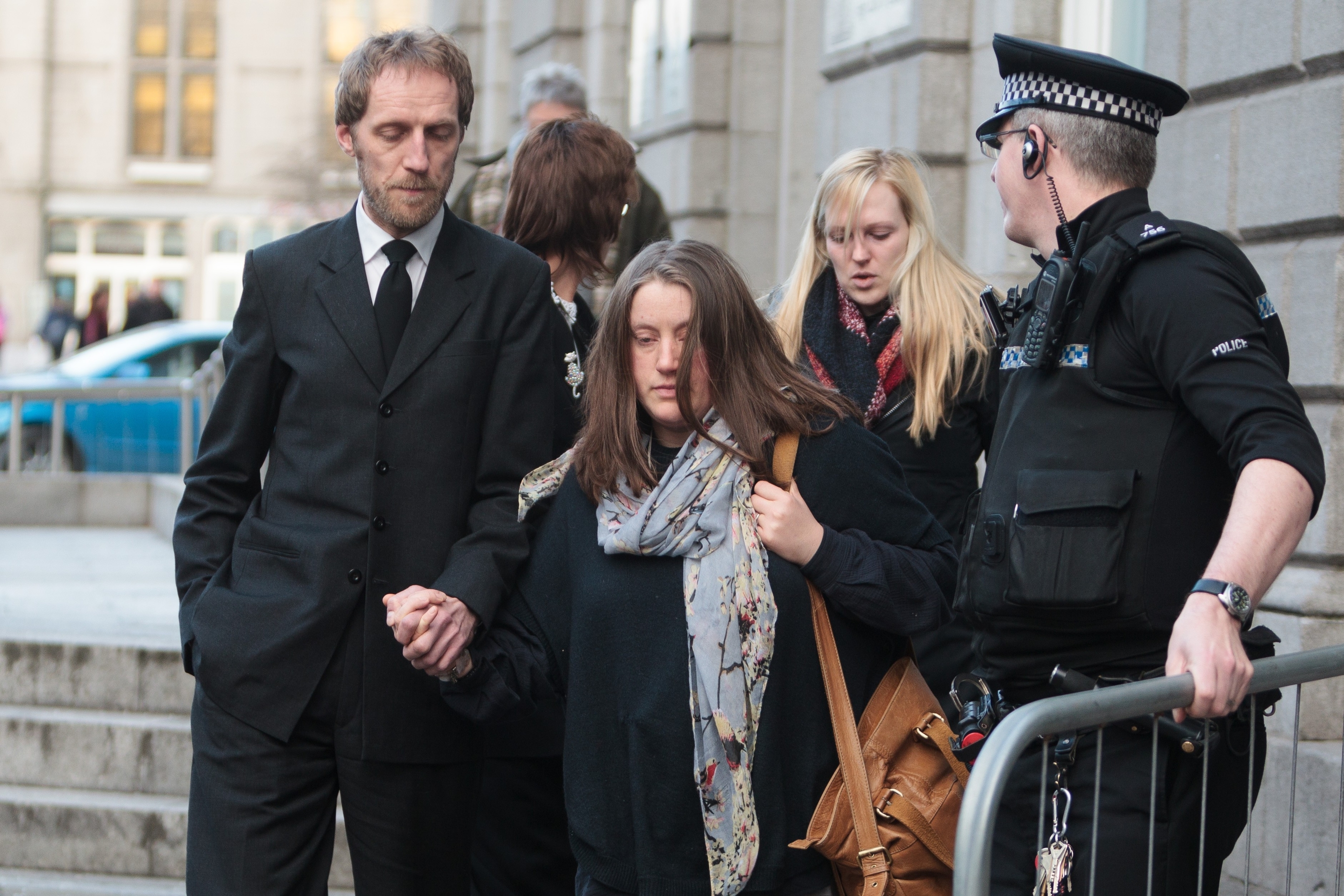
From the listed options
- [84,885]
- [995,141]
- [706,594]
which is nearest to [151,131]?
[84,885]

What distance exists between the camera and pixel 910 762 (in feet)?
9.55

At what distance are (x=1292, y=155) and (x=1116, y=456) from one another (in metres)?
2.71

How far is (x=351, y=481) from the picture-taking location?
10.3 ft

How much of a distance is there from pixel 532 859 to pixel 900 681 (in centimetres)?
129

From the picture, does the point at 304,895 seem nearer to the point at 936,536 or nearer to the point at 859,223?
the point at 936,536

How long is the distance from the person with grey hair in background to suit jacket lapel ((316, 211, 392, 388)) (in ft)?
4.60

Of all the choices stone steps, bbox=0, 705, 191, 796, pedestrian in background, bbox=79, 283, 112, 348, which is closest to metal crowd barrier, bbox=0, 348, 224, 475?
stone steps, bbox=0, 705, 191, 796

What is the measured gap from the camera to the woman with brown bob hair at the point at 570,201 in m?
4.01

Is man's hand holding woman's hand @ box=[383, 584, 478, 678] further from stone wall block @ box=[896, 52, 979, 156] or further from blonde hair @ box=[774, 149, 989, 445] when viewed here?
stone wall block @ box=[896, 52, 979, 156]

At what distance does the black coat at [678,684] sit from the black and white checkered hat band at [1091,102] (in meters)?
0.70

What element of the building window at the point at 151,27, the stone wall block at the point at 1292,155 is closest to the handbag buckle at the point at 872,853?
the stone wall block at the point at 1292,155

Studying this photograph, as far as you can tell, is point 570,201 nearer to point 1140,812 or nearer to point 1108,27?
point 1140,812

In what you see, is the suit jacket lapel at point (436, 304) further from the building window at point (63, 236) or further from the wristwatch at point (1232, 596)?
the building window at point (63, 236)

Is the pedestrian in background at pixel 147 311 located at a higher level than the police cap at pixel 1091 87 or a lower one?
higher
